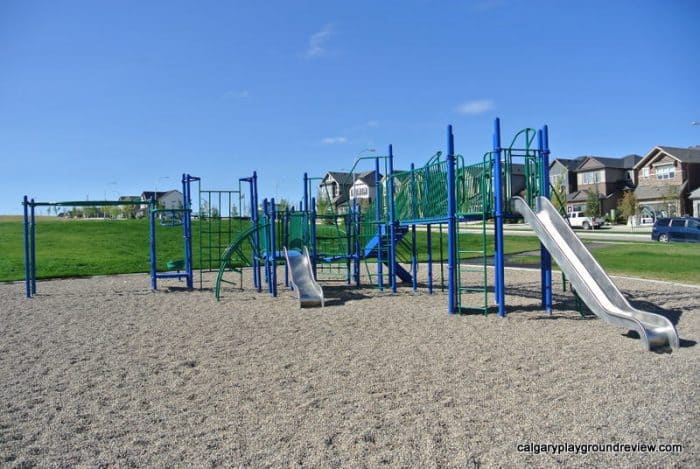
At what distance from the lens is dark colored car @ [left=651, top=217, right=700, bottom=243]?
31.8 metres

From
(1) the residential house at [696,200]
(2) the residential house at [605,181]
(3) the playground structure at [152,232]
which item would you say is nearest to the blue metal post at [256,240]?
(3) the playground structure at [152,232]

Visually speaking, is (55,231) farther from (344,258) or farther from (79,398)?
(79,398)

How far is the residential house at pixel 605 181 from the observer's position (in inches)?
2534

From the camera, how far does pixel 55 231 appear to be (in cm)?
4103

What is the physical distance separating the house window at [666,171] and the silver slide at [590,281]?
55.9 metres

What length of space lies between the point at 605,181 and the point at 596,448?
67.2m

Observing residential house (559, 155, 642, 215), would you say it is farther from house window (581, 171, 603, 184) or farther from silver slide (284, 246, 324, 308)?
silver slide (284, 246, 324, 308)

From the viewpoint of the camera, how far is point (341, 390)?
18.7ft

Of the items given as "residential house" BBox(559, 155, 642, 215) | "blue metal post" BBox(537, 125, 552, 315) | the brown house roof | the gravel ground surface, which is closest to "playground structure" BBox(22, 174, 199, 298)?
the gravel ground surface

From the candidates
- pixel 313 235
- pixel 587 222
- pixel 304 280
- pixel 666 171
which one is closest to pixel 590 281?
pixel 304 280

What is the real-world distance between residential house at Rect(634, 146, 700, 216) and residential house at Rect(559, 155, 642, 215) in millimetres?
2871

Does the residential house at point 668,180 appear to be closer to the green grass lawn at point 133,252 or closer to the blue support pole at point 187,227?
the green grass lawn at point 133,252

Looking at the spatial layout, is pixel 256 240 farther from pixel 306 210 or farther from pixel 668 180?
pixel 668 180

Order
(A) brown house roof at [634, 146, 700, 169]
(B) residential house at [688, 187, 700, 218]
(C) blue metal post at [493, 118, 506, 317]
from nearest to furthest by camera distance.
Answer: (C) blue metal post at [493, 118, 506, 317] < (B) residential house at [688, 187, 700, 218] < (A) brown house roof at [634, 146, 700, 169]
